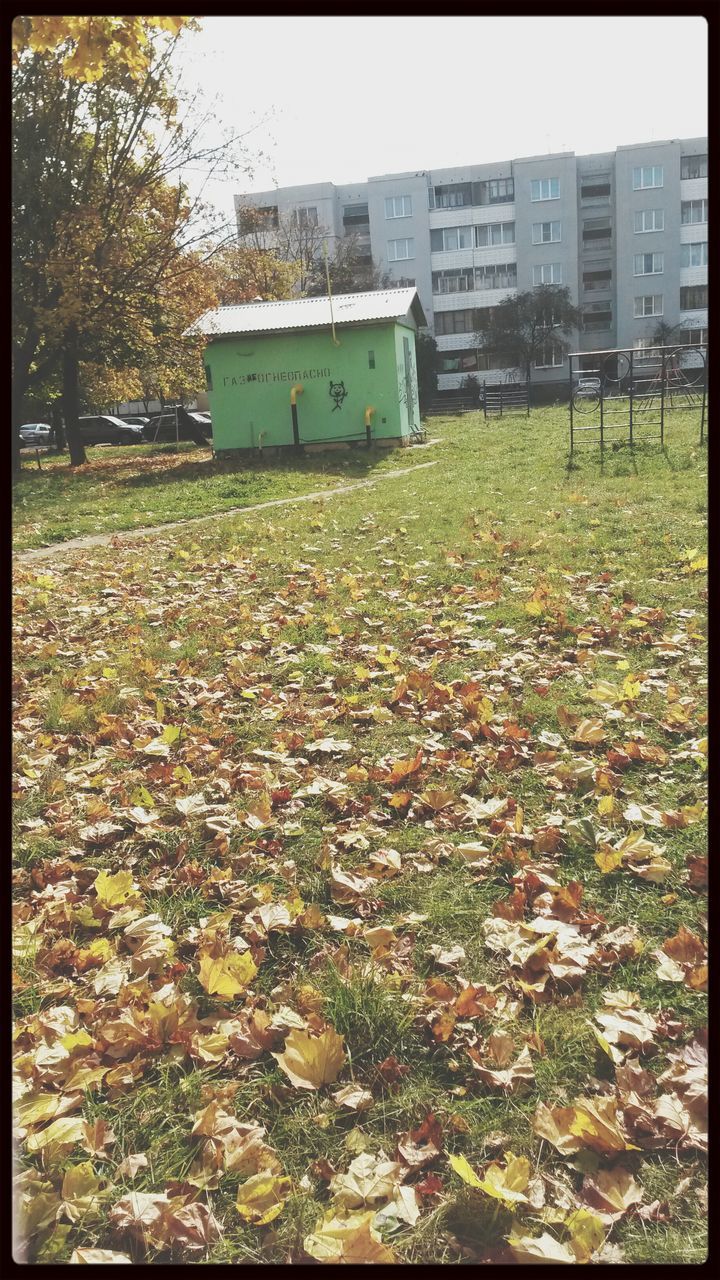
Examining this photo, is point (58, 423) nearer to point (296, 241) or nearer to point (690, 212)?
point (296, 241)

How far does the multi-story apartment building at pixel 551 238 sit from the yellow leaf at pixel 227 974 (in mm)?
60602

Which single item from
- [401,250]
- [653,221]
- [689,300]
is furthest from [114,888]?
[653,221]

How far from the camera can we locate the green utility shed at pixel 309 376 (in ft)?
78.0

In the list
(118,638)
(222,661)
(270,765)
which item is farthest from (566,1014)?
(118,638)

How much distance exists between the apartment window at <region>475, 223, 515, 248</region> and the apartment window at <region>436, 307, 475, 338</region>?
4698 millimetres

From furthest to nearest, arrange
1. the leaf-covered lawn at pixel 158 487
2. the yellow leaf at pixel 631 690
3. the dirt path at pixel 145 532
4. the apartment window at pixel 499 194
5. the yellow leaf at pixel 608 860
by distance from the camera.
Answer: the apartment window at pixel 499 194
the leaf-covered lawn at pixel 158 487
the dirt path at pixel 145 532
the yellow leaf at pixel 631 690
the yellow leaf at pixel 608 860

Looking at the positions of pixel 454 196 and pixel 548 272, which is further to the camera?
pixel 454 196

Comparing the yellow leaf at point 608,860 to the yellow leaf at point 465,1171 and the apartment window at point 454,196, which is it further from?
the apartment window at point 454,196

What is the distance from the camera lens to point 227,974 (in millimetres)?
2641

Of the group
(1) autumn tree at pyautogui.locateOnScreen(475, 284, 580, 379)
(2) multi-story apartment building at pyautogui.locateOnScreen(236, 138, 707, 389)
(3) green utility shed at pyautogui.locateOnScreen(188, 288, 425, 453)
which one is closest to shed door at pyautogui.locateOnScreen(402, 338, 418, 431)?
(3) green utility shed at pyautogui.locateOnScreen(188, 288, 425, 453)

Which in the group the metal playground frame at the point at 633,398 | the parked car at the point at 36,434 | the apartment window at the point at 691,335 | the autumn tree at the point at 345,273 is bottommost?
the metal playground frame at the point at 633,398

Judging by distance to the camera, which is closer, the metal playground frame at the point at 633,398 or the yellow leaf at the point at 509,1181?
the yellow leaf at the point at 509,1181

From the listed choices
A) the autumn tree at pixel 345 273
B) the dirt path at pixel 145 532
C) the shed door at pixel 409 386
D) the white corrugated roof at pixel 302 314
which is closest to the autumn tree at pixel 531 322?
the autumn tree at pixel 345 273

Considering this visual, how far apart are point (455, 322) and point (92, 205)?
144 ft
